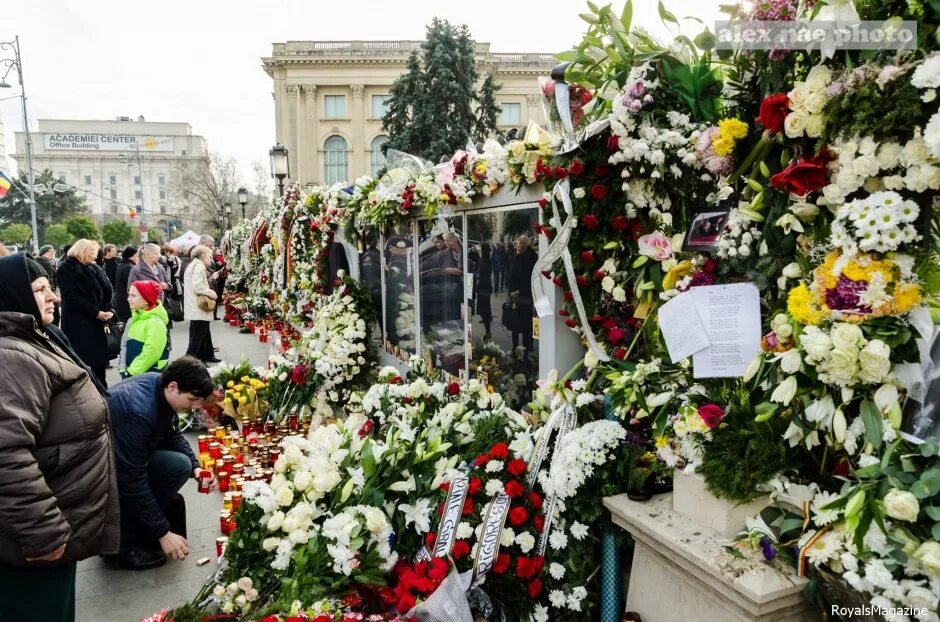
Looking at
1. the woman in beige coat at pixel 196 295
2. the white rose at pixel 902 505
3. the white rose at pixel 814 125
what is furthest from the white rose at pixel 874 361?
the woman in beige coat at pixel 196 295

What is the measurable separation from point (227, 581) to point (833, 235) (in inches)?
107

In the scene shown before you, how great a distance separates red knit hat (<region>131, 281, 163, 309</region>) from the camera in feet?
17.9

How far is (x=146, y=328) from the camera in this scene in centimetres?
553

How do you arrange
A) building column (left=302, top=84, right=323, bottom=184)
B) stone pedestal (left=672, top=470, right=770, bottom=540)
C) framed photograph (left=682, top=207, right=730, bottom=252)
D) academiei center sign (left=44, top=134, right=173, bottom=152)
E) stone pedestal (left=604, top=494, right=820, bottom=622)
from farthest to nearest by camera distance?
academiei center sign (left=44, top=134, right=173, bottom=152)
building column (left=302, top=84, right=323, bottom=184)
framed photograph (left=682, top=207, right=730, bottom=252)
stone pedestal (left=672, top=470, right=770, bottom=540)
stone pedestal (left=604, top=494, right=820, bottom=622)

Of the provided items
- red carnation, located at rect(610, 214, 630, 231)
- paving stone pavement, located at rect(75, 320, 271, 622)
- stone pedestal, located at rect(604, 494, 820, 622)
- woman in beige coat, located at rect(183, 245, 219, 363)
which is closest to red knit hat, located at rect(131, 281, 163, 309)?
paving stone pavement, located at rect(75, 320, 271, 622)

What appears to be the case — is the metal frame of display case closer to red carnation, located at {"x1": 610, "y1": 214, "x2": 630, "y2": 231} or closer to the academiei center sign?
red carnation, located at {"x1": 610, "y1": 214, "x2": 630, "y2": 231}

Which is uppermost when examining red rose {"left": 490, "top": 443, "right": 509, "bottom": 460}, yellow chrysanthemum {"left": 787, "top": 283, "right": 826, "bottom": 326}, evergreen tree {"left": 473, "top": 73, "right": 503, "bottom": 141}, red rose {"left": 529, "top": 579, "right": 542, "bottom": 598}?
evergreen tree {"left": 473, "top": 73, "right": 503, "bottom": 141}

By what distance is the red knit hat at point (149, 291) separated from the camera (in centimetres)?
546

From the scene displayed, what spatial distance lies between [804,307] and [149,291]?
5165mm

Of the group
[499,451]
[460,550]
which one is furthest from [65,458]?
[499,451]

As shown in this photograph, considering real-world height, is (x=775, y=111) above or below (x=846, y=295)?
above

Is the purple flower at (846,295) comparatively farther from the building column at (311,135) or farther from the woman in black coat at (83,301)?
the building column at (311,135)

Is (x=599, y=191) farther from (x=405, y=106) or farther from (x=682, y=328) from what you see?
(x=405, y=106)

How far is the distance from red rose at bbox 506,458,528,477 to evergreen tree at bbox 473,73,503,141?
101 feet
